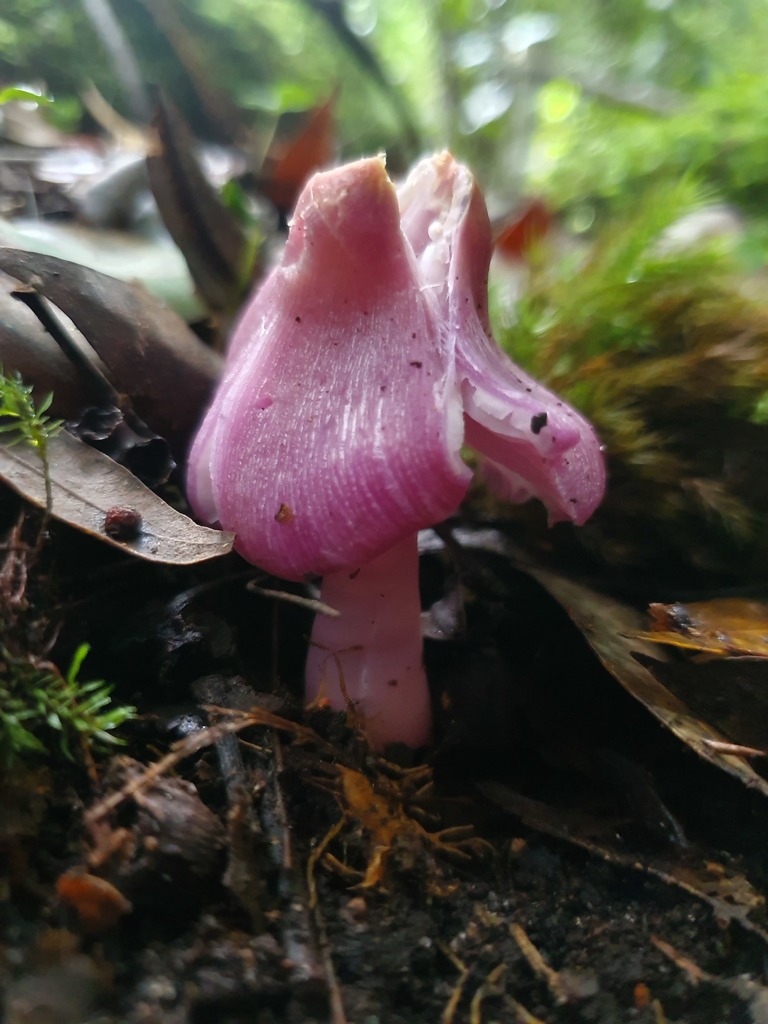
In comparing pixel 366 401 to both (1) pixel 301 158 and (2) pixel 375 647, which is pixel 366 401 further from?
(1) pixel 301 158

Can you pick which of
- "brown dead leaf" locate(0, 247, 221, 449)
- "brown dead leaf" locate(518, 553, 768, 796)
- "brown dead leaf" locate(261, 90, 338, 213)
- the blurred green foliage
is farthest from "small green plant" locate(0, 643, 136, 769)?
the blurred green foliage

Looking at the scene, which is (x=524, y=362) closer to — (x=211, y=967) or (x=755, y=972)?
(x=755, y=972)

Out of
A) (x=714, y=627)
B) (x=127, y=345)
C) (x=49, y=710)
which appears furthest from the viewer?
(x=127, y=345)

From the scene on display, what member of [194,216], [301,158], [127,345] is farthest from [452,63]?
[127,345]

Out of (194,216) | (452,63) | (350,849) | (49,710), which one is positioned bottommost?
(350,849)

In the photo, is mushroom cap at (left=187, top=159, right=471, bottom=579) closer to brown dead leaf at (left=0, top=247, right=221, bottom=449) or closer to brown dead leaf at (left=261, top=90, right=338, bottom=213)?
brown dead leaf at (left=0, top=247, right=221, bottom=449)

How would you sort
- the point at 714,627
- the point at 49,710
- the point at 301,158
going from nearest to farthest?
1. the point at 49,710
2. the point at 714,627
3. the point at 301,158

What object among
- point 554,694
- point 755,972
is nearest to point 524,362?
point 554,694
